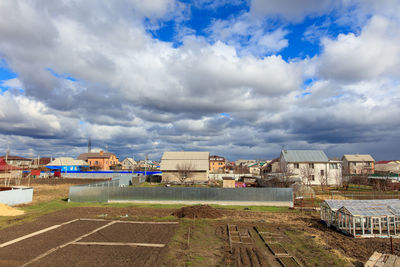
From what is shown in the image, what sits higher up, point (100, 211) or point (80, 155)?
point (80, 155)

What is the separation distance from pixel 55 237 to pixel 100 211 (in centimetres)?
988

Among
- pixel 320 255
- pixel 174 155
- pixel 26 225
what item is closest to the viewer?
pixel 320 255

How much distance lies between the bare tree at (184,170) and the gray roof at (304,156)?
71.9ft

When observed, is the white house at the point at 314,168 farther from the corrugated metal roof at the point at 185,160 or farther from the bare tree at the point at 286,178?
the corrugated metal roof at the point at 185,160

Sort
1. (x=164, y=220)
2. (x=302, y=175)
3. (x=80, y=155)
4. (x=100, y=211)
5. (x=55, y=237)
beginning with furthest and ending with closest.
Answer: (x=80, y=155)
(x=302, y=175)
(x=100, y=211)
(x=164, y=220)
(x=55, y=237)

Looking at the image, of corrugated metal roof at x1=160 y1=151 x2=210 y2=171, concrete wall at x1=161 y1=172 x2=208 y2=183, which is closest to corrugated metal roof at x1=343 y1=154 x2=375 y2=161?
corrugated metal roof at x1=160 y1=151 x2=210 y2=171

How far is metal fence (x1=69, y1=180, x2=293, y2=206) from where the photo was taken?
30625 millimetres

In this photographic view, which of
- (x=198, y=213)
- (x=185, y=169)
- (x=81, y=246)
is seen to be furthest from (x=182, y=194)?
(x=185, y=169)

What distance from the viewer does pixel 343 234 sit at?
18703 mm

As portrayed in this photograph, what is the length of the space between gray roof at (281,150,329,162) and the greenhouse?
117 feet

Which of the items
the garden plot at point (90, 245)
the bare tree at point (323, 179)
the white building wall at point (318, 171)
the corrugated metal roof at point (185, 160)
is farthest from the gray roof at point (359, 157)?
the garden plot at point (90, 245)

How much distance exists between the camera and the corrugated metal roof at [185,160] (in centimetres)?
5488

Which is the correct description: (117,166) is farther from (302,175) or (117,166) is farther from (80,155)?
(302,175)

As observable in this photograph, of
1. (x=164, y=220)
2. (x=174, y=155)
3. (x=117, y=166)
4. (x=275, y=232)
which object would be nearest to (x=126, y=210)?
(x=164, y=220)
